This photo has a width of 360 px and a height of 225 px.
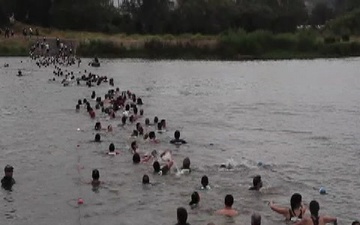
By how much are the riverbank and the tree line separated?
7783 millimetres

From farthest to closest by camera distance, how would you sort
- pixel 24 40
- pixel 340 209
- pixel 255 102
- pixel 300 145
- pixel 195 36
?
1. pixel 195 36
2. pixel 24 40
3. pixel 255 102
4. pixel 300 145
5. pixel 340 209

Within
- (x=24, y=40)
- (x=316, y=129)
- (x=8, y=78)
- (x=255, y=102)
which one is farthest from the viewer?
(x=24, y=40)

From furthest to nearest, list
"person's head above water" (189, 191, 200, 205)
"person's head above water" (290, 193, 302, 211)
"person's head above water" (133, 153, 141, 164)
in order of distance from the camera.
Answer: "person's head above water" (133, 153, 141, 164), "person's head above water" (189, 191, 200, 205), "person's head above water" (290, 193, 302, 211)

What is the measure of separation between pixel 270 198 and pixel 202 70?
6901 centimetres

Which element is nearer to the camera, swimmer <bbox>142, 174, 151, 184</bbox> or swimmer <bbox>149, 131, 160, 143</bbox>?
swimmer <bbox>142, 174, 151, 184</bbox>

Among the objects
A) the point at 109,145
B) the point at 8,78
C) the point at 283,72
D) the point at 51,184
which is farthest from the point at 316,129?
the point at 283,72

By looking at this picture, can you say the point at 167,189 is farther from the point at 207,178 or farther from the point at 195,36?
the point at 195,36

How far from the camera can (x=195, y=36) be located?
12400cm

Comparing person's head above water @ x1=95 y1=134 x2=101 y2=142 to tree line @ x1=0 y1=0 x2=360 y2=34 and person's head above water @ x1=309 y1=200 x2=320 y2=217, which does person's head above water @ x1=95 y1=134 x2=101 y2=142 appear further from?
tree line @ x1=0 y1=0 x2=360 y2=34

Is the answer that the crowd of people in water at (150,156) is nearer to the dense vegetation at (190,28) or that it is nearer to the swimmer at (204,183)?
the swimmer at (204,183)

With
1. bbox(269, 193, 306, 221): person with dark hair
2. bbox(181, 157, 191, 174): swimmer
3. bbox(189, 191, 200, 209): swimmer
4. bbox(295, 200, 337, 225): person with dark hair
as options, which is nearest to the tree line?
bbox(181, 157, 191, 174): swimmer

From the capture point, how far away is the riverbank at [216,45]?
374ft

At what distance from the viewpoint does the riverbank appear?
374 feet

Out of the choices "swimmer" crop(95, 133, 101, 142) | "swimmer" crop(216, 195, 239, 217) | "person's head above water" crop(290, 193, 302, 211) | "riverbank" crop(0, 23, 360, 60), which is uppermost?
"riverbank" crop(0, 23, 360, 60)
